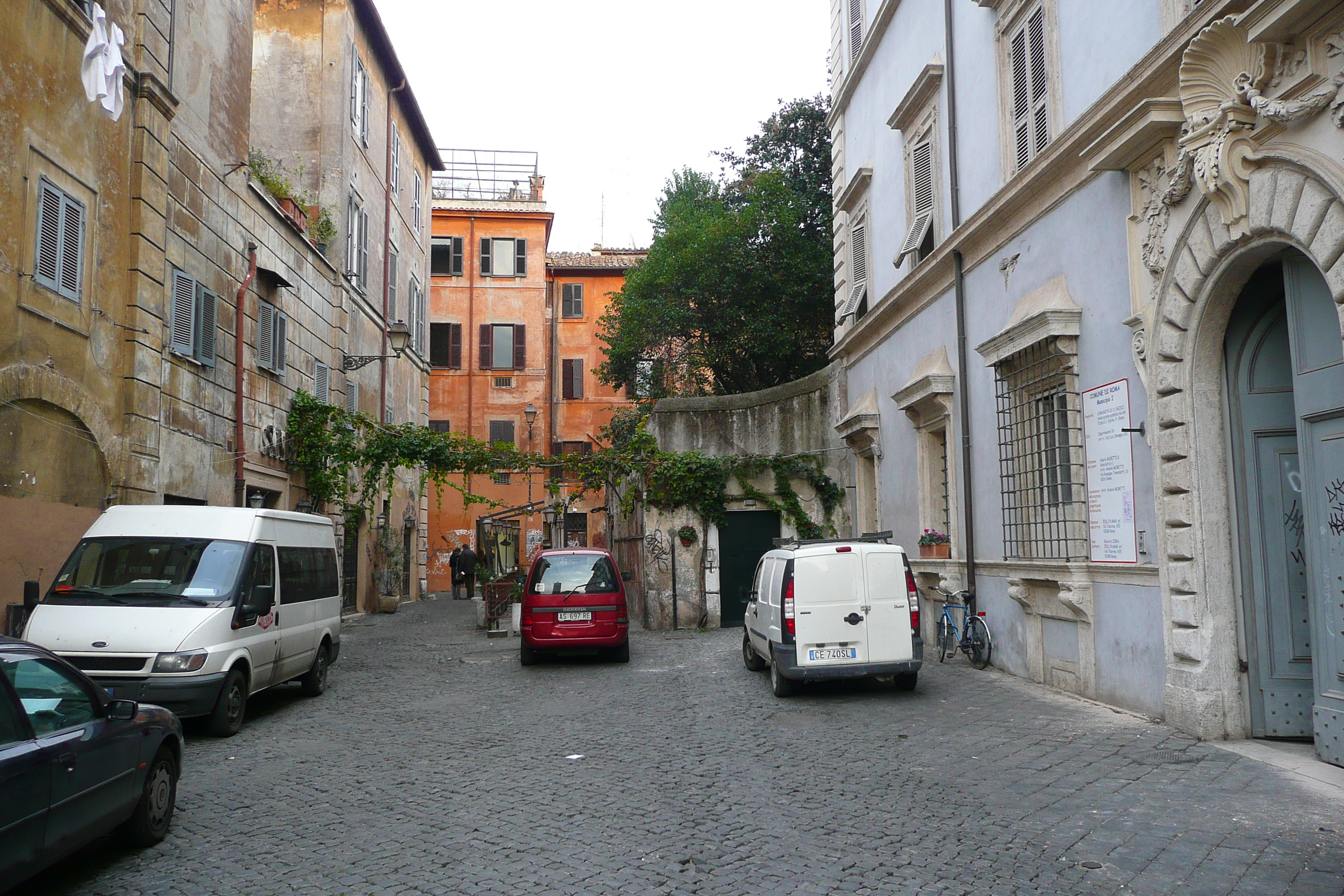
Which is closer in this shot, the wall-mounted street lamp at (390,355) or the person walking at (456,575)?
the wall-mounted street lamp at (390,355)

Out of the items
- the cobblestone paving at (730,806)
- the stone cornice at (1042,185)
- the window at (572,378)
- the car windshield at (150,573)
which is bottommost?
the cobblestone paving at (730,806)

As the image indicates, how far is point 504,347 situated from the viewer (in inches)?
1594

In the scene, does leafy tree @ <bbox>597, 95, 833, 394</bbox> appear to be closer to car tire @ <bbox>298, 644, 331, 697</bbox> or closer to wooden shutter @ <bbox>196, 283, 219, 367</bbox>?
wooden shutter @ <bbox>196, 283, 219, 367</bbox>

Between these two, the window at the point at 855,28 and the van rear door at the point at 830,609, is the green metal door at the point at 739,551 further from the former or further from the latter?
the window at the point at 855,28

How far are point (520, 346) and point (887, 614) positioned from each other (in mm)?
31470

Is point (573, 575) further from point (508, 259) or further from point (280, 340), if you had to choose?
point (508, 259)

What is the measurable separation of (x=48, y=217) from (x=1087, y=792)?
1165cm

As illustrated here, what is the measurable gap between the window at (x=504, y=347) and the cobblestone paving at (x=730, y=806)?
30.1 metres

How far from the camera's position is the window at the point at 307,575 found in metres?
10.8

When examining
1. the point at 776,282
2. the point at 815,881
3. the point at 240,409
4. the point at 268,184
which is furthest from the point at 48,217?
the point at 776,282

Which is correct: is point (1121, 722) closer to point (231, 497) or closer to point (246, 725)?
point (246, 725)

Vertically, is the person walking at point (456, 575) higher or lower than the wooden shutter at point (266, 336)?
lower

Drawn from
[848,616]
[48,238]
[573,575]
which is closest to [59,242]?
[48,238]

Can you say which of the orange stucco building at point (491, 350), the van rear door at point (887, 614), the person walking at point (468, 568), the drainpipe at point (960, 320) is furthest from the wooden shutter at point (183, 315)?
the orange stucco building at point (491, 350)
